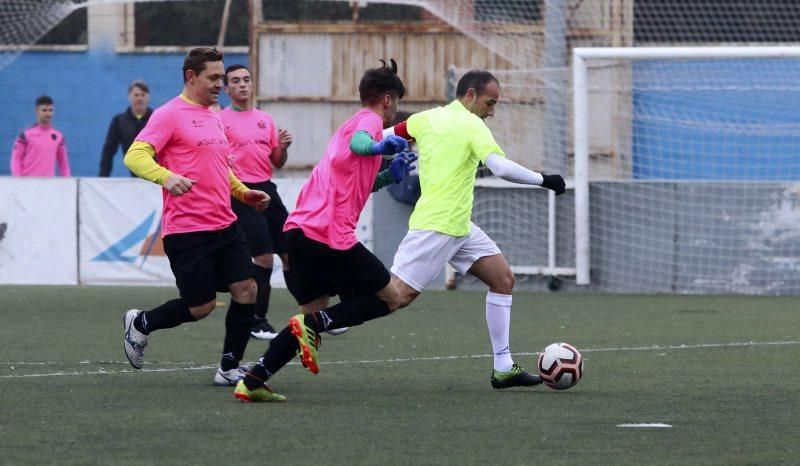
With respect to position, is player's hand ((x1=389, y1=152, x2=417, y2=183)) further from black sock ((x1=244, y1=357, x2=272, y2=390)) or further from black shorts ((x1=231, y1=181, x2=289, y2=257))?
black shorts ((x1=231, y1=181, x2=289, y2=257))

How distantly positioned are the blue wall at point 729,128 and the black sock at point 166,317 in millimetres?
9738

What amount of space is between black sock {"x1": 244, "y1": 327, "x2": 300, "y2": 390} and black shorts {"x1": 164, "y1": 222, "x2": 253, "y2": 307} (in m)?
0.78

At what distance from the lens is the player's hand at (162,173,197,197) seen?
8.00 m

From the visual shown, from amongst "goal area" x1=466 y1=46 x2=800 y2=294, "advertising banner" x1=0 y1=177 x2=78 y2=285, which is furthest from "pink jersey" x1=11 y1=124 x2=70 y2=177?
"goal area" x1=466 y1=46 x2=800 y2=294

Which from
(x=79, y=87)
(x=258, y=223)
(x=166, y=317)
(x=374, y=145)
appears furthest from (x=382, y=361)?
(x=79, y=87)

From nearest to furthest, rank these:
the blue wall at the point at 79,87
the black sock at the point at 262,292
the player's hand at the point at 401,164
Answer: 1. the player's hand at the point at 401,164
2. the black sock at the point at 262,292
3. the blue wall at the point at 79,87

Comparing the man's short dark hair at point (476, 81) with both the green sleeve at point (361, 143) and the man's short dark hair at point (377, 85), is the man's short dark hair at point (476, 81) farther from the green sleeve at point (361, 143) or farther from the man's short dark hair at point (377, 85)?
the green sleeve at point (361, 143)

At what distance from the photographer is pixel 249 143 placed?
11.6 metres

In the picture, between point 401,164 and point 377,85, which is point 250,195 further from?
point 401,164

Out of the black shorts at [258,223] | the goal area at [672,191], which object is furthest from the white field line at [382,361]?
the goal area at [672,191]

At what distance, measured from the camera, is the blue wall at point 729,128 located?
56.0 ft

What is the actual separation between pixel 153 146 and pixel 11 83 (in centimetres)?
2232

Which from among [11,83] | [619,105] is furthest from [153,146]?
[11,83]

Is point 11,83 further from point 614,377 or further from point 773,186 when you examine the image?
point 614,377
